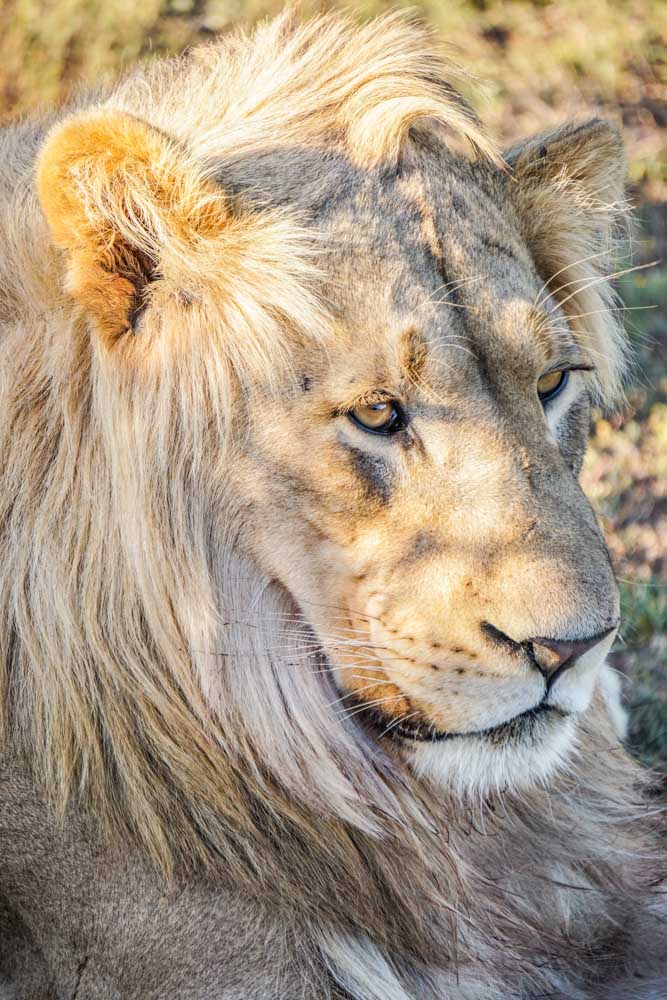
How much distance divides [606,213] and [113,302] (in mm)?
1114

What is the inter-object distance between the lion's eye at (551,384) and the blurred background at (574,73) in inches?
76.8

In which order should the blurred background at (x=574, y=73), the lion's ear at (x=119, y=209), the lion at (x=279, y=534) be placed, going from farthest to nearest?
1. the blurred background at (x=574, y=73)
2. the lion at (x=279, y=534)
3. the lion's ear at (x=119, y=209)

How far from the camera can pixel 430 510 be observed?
220 centimetres

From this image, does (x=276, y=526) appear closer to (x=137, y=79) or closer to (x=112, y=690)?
(x=112, y=690)

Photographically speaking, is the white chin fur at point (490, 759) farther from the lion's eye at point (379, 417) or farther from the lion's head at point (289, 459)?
the lion's eye at point (379, 417)

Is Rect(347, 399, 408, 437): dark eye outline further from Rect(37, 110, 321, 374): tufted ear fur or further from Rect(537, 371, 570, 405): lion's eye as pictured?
Rect(537, 371, 570, 405): lion's eye

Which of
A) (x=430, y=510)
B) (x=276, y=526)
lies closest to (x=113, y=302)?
(x=276, y=526)

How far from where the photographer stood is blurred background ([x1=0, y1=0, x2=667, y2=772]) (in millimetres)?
4906

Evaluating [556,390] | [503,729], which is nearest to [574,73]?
[556,390]

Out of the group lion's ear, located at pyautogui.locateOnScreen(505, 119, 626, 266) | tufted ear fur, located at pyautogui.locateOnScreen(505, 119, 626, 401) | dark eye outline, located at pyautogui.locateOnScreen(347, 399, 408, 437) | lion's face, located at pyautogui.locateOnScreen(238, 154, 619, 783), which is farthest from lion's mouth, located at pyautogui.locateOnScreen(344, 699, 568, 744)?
lion's ear, located at pyautogui.locateOnScreen(505, 119, 626, 266)

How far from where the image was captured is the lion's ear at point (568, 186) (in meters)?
2.61

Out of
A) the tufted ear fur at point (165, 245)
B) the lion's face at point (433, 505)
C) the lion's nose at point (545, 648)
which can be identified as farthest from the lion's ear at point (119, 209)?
the lion's nose at point (545, 648)

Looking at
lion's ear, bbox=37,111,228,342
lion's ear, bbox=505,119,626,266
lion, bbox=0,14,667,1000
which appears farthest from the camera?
lion's ear, bbox=505,119,626,266

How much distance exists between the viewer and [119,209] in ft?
7.02
